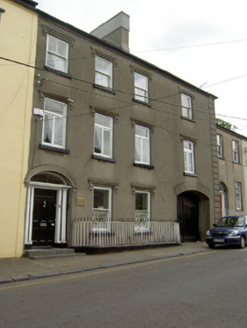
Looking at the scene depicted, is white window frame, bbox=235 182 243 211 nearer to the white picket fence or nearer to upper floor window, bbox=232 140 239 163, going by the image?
upper floor window, bbox=232 140 239 163

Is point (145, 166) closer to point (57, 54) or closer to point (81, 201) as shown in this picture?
point (81, 201)

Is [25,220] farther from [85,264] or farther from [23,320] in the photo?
[23,320]

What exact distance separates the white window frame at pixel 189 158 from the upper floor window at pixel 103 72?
6061 millimetres

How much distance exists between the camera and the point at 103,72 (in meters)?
15.6

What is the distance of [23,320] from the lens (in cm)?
474

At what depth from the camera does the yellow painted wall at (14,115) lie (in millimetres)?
11445

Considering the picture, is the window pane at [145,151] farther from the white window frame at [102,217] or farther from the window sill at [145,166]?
the white window frame at [102,217]

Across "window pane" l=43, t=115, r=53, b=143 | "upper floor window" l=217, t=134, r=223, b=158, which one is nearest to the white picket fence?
"window pane" l=43, t=115, r=53, b=143

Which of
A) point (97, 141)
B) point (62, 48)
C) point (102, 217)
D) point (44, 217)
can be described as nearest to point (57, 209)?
point (44, 217)

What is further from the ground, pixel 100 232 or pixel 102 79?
pixel 102 79

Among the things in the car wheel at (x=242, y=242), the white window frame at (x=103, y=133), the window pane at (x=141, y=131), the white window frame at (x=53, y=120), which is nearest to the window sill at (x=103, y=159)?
the white window frame at (x=103, y=133)

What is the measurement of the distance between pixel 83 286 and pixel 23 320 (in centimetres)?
240

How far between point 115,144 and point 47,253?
6000mm

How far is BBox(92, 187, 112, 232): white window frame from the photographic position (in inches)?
533
